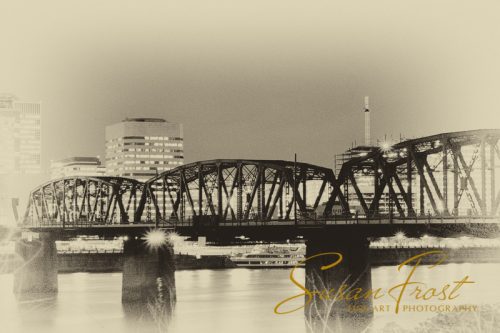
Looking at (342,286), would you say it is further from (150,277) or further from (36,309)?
(36,309)

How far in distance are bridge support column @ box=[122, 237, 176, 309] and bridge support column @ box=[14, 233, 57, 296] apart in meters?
27.2

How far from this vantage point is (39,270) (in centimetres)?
11869

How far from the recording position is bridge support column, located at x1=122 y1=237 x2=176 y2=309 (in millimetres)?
90562

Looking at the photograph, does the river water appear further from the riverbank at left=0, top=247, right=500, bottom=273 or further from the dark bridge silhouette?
the riverbank at left=0, top=247, right=500, bottom=273

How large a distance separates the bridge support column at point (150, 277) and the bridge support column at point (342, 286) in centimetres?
2247

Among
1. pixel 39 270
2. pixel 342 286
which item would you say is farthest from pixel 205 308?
pixel 342 286

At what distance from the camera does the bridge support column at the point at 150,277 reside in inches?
3565

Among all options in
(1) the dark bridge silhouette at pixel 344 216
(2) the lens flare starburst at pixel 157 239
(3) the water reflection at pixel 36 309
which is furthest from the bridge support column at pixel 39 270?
(2) the lens flare starburst at pixel 157 239

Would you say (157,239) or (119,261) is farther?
(119,261)

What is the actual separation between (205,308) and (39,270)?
27.3m

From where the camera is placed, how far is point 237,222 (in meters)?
85.0

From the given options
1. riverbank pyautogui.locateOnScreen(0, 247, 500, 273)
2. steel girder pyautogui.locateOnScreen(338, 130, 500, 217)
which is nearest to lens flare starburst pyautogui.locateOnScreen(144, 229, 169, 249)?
steel girder pyautogui.locateOnScreen(338, 130, 500, 217)

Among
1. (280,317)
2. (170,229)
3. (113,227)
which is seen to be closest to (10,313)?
(113,227)

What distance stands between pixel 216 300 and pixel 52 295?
67.0ft
